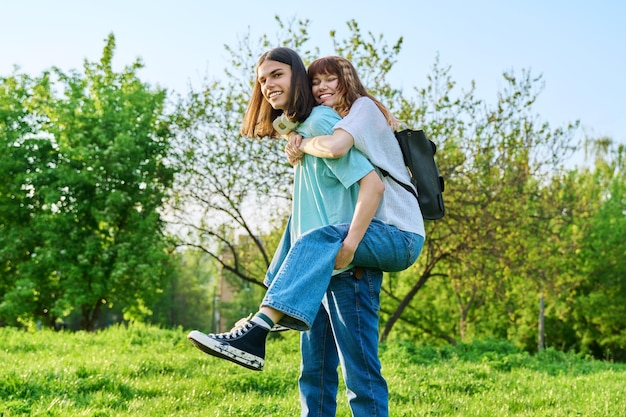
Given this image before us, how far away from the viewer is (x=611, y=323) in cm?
3153

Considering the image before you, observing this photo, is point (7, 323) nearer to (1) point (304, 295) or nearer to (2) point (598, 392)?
(2) point (598, 392)

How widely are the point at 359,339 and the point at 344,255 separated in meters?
0.42

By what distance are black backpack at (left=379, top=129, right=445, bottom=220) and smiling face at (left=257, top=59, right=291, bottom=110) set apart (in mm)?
606

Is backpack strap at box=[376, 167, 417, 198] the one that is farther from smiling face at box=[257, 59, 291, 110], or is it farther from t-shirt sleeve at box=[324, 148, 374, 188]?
smiling face at box=[257, 59, 291, 110]

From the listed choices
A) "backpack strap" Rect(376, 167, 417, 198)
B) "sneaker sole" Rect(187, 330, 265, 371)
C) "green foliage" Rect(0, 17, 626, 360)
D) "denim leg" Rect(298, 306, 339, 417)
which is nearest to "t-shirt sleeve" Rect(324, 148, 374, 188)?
"backpack strap" Rect(376, 167, 417, 198)

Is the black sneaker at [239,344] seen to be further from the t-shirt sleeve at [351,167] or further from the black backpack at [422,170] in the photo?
the black backpack at [422,170]

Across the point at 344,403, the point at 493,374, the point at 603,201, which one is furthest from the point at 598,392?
the point at 603,201

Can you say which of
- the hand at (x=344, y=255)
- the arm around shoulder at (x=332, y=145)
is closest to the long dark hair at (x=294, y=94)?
the arm around shoulder at (x=332, y=145)

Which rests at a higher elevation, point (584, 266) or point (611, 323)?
point (584, 266)

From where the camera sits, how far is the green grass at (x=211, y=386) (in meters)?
4.67

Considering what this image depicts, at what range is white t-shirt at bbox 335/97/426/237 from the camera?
296 centimetres

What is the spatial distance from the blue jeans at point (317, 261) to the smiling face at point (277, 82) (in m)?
0.71

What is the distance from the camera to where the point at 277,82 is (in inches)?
124

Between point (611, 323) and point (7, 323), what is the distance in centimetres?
2734
